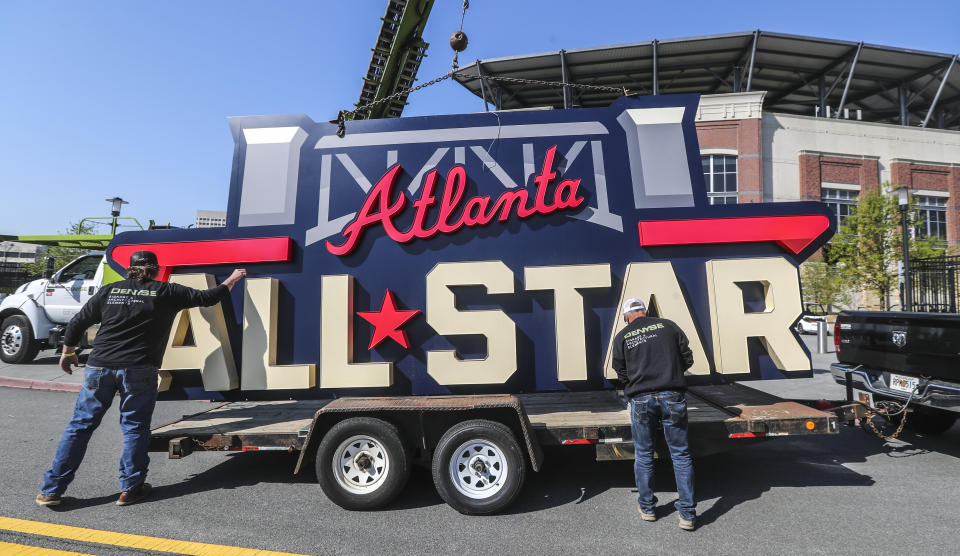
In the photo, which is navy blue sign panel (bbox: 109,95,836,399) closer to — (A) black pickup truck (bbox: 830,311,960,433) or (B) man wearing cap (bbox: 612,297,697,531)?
(B) man wearing cap (bbox: 612,297,697,531)

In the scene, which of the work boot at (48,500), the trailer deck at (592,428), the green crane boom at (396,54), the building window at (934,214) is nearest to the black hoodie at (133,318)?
the trailer deck at (592,428)

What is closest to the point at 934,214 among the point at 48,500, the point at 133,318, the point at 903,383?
the point at 903,383

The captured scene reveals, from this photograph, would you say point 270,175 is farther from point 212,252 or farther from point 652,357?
point 652,357

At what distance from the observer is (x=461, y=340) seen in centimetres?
484

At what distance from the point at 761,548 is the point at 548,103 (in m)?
31.2

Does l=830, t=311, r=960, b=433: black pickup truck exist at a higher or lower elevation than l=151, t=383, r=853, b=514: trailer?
higher

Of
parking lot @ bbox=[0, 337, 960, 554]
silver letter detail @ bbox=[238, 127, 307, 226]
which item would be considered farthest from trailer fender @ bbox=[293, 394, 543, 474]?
silver letter detail @ bbox=[238, 127, 307, 226]

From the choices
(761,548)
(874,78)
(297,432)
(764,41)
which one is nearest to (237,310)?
(297,432)

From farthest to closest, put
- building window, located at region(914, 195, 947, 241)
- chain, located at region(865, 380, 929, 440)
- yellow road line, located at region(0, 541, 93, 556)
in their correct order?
1. building window, located at region(914, 195, 947, 241)
2. chain, located at region(865, 380, 929, 440)
3. yellow road line, located at region(0, 541, 93, 556)

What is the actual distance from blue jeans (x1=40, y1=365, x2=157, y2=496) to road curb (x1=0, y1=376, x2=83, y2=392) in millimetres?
6809

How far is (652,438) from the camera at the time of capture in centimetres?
396

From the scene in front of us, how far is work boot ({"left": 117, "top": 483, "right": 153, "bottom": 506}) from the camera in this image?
4.10m

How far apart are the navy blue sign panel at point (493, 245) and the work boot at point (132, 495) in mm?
956

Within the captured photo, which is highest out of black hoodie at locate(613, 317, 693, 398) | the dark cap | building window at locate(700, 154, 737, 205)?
building window at locate(700, 154, 737, 205)
